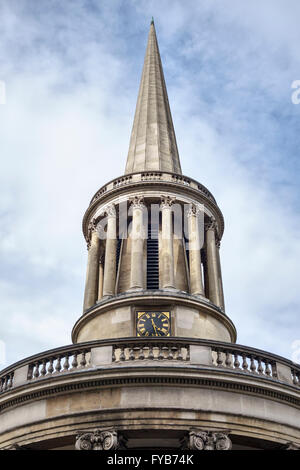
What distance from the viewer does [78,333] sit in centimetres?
3036

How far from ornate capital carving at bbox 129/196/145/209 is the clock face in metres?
7.12

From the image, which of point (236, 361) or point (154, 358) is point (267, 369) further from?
point (154, 358)

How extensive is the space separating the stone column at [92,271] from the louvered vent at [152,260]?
2993mm

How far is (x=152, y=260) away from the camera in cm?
3231

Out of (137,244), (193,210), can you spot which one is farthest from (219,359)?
(193,210)

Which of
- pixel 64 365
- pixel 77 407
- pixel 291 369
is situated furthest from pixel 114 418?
pixel 291 369

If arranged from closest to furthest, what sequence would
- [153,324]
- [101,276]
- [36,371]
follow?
[36,371] < [153,324] < [101,276]

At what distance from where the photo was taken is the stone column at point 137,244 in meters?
30.0

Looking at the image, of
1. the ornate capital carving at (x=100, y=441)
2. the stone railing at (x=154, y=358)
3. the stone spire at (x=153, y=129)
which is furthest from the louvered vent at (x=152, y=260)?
the ornate capital carving at (x=100, y=441)

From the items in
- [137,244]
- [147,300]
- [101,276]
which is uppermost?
[101,276]

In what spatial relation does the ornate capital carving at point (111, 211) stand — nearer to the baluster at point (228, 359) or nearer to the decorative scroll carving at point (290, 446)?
the baluster at point (228, 359)

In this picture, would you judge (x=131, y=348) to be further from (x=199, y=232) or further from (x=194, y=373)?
(x=199, y=232)

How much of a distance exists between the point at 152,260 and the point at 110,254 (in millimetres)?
2159
